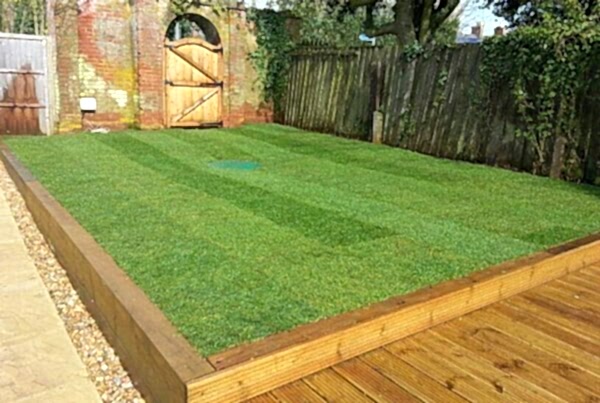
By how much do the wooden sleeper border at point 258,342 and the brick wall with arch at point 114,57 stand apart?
241 inches

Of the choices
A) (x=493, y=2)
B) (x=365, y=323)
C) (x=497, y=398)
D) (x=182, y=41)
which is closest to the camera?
(x=497, y=398)

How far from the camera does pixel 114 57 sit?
8758 mm

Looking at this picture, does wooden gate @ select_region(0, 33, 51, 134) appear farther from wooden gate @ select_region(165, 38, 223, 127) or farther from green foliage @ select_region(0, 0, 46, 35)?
green foliage @ select_region(0, 0, 46, 35)

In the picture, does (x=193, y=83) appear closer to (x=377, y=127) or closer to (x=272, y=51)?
(x=272, y=51)

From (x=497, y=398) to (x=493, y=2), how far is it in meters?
12.1

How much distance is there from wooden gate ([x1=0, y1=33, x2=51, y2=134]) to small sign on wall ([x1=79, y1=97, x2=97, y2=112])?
1.74 ft

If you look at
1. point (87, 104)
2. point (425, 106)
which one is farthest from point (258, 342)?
point (87, 104)

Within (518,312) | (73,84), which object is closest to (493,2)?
(73,84)

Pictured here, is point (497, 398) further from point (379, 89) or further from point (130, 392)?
point (379, 89)

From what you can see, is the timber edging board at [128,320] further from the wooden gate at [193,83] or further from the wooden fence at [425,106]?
the wooden gate at [193,83]

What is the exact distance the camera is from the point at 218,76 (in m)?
9.91

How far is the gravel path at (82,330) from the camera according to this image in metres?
2.14

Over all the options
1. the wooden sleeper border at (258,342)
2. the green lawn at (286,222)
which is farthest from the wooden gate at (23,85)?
the wooden sleeper border at (258,342)

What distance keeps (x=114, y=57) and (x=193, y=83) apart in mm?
1495
